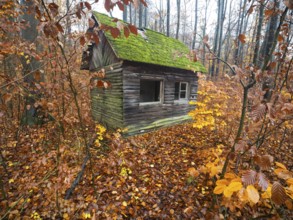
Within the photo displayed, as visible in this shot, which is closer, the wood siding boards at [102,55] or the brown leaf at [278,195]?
the brown leaf at [278,195]

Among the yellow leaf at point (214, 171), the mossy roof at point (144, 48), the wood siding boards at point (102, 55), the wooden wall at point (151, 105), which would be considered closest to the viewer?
the yellow leaf at point (214, 171)

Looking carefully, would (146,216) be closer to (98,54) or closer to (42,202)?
(42,202)

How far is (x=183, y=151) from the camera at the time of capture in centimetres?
534

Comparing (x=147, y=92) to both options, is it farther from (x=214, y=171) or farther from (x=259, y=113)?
(x=259, y=113)

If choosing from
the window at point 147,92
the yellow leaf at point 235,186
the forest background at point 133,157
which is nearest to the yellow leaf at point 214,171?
the forest background at point 133,157

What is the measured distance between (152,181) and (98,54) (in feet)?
23.1

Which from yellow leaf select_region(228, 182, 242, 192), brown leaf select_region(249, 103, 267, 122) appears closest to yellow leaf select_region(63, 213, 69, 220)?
yellow leaf select_region(228, 182, 242, 192)

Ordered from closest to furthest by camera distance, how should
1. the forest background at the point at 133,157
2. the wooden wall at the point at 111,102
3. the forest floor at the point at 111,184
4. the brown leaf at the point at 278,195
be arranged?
the brown leaf at the point at 278,195
the forest background at the point at 133,157
the forest floor at the point at 111,184
the wooden wall at the point at 111,102

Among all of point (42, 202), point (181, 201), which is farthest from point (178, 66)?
point (42, 202)

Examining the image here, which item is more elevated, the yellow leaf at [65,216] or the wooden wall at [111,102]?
the wooden wall at [111,102]

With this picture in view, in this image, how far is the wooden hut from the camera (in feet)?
21.1

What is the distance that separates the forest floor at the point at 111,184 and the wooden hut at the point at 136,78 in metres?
2.13

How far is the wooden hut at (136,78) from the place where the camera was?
6417mm

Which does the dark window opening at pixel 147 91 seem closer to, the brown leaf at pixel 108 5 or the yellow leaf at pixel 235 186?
the yellow leaf at pixel 235 186
